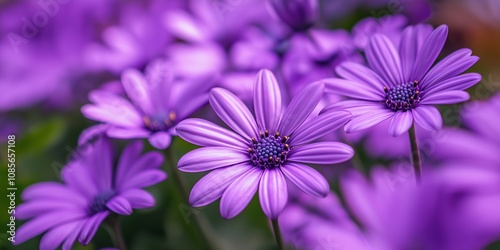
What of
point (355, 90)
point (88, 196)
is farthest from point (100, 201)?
point (355, 90)

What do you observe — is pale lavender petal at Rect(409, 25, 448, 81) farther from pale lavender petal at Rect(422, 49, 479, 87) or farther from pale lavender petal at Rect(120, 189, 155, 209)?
pale lavender petal at Rect(120, 189, 155, 209)

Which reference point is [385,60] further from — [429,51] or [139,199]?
[139,199]

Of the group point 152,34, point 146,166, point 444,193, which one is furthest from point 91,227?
point 152,34

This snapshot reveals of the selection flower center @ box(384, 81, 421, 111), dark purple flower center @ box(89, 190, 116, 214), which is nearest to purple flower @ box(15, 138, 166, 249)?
dark purple flower center @ box(89, 190, 116, 214)

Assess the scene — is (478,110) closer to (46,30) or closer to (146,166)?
(146,166)

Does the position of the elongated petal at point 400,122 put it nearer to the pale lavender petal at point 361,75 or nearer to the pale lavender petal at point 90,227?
the pale lavender petal at point 361,75

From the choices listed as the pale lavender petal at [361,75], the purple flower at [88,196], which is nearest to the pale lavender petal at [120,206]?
the purple flower at [88,196]
